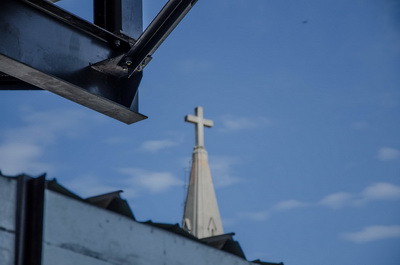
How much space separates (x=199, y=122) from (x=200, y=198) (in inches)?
198

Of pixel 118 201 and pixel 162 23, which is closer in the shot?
pixel 162 23

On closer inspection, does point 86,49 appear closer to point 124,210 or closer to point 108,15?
point 108,15

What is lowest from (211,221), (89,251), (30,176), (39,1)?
(89,251)

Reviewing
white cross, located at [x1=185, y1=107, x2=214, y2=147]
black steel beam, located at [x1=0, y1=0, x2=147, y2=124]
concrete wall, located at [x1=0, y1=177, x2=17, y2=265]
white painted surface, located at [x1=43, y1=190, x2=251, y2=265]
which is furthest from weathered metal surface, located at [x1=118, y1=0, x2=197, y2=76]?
white cross, located at [x1=185, y1=107, x2=214, y2=147]

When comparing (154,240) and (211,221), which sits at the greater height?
(211,221)

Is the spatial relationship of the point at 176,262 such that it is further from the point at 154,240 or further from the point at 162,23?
the point at 162,23

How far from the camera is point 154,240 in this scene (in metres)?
8.91

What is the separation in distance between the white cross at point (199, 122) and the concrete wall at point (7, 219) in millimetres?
44326

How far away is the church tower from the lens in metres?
50.3

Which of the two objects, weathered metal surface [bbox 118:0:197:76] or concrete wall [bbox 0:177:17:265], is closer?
weathered metal surface [bbox 118:0:197:76]

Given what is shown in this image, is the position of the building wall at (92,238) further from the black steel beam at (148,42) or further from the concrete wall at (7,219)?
the black steel beam at (148,42)

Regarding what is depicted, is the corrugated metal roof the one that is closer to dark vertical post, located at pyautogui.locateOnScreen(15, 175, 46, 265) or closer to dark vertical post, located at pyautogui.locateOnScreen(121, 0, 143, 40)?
dark vertical post, located at pyautogui.locateOnScreen(15, 175, 46, 265)

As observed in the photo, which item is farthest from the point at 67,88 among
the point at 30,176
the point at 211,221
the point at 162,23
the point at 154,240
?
the point at 211,221

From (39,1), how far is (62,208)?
7.93 feet
